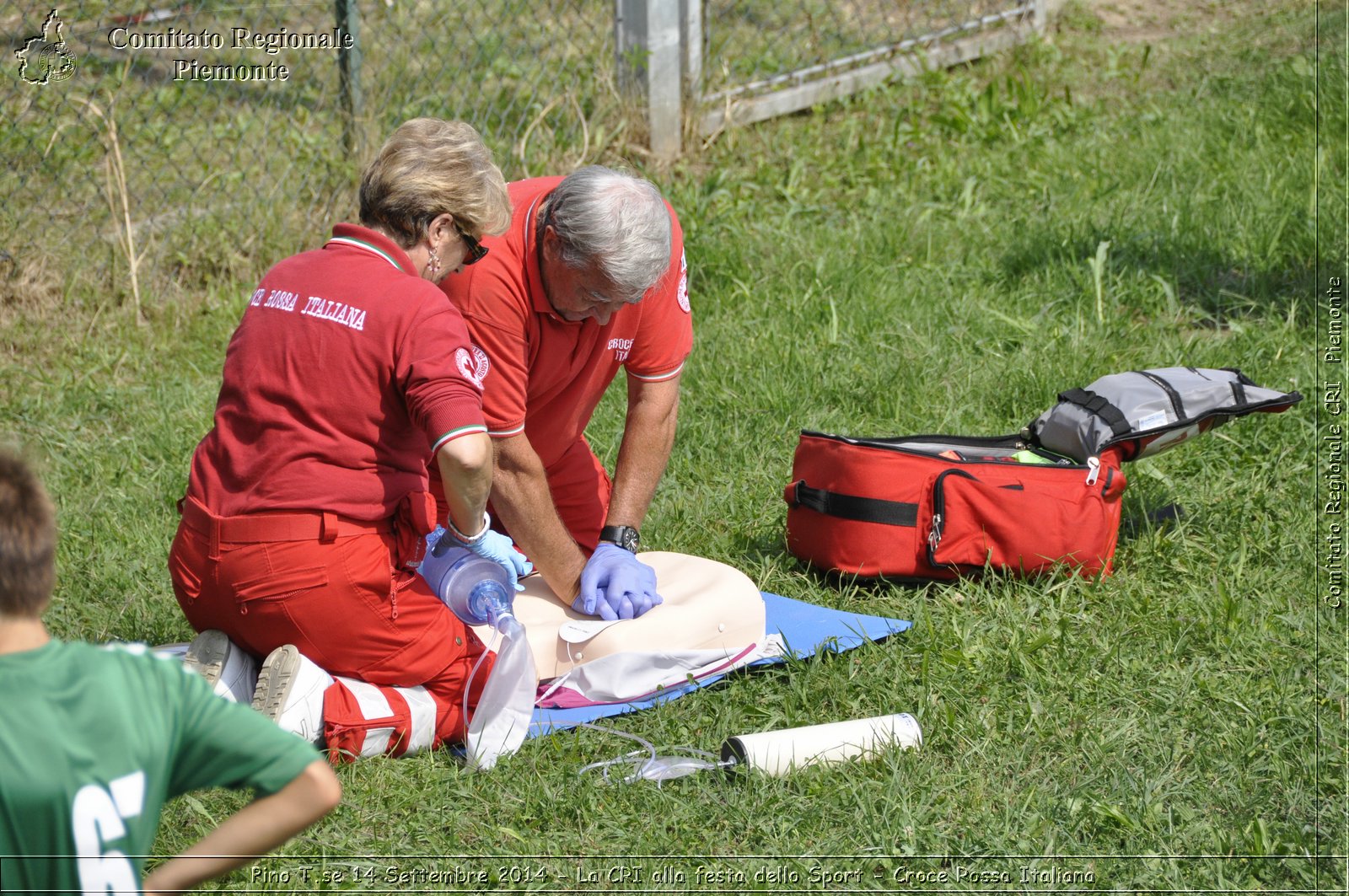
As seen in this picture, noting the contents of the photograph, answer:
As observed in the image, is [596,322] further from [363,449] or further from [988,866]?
[988,866]

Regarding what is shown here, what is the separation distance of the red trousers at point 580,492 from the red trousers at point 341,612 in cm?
90

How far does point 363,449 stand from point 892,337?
2.89 metres

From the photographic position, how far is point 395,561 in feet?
9.02

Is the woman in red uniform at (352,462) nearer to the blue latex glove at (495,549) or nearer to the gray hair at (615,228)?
the blue latex glove at (495,549)

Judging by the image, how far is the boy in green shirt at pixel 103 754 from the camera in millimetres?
1365

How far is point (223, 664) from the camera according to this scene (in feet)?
8.64

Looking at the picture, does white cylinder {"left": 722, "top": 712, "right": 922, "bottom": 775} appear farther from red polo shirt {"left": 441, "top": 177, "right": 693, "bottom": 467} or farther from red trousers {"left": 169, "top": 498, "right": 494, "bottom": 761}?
red polo shirt {"left": 441, "top": 177, "right": 693, "bottom": 467}

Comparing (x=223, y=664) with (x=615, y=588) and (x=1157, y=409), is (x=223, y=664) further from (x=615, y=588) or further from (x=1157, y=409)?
(x=1157, y=409)

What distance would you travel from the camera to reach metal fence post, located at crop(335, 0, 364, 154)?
5230 millimetres

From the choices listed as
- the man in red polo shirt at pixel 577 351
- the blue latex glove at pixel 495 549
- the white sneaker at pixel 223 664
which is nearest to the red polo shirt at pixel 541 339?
the man in red polo shirt at pixel 577 351

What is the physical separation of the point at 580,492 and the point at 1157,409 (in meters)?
1.71

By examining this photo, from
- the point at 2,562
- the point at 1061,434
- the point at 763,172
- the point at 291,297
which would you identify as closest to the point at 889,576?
the point at 1061,434

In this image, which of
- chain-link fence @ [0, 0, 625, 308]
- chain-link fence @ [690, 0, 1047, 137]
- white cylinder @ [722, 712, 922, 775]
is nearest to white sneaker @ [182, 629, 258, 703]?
white cylinder @ [722, 712, 922, 775]

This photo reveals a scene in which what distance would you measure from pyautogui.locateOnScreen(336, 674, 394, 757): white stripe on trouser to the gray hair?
3.54 feet
